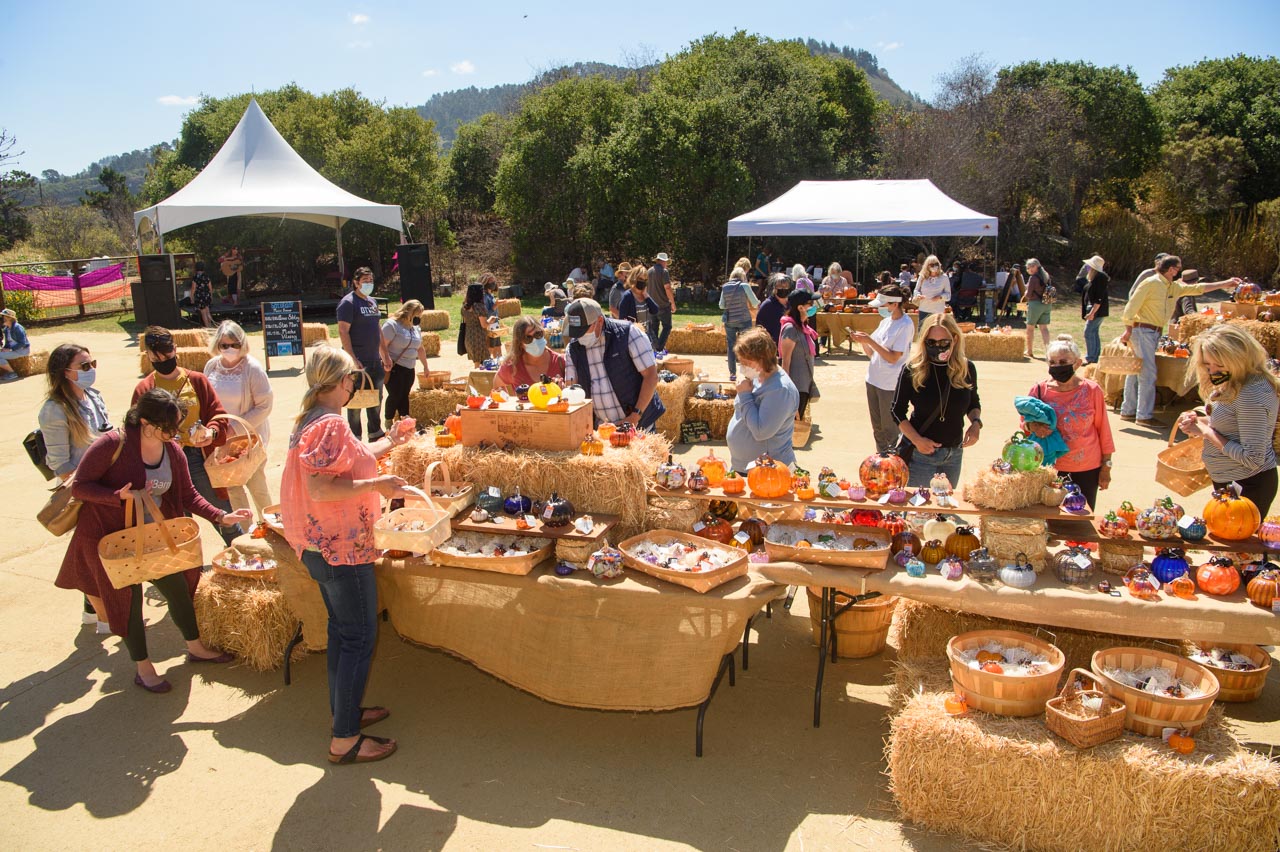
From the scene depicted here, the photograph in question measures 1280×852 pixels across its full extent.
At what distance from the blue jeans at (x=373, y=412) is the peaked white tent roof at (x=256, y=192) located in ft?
29.2

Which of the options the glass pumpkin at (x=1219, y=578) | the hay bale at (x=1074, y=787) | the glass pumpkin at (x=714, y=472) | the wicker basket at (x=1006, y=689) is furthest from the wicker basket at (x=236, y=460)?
the glass pumpkin at (x=1219, y=578)

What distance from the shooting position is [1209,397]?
172 inches

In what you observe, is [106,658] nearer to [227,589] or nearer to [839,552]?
[227,589]

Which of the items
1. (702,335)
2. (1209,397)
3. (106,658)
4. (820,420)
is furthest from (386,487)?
(702,335)

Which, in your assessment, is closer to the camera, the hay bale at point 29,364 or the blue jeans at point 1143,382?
the blue jeans at point 1143,382

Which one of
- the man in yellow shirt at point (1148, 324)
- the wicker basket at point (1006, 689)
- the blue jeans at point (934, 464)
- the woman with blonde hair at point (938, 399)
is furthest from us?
the man in yellow shirt at point (1148, 324)

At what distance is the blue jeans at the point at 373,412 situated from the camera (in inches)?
325

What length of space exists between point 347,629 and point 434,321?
47.7ft

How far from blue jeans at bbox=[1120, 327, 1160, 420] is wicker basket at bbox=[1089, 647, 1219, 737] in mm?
6803

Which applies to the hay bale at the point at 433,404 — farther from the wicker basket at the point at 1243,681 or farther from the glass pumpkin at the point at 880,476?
the wicker basket at the point at 1243,681

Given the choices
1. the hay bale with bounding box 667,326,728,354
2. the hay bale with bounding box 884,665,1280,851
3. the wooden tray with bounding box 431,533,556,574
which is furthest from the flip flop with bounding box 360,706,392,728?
the hay bale with bounding box 667,326,728,354

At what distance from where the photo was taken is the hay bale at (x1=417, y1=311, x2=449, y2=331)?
17.5 meters

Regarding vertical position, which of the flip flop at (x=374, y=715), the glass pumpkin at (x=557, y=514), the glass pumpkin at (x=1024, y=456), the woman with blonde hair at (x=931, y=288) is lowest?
the flip flop at (x=374, y=715)

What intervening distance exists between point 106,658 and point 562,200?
2245 cm
